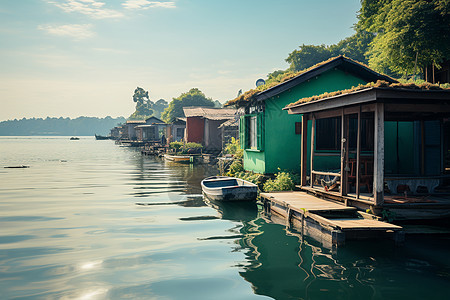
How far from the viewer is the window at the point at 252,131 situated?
1756 cm

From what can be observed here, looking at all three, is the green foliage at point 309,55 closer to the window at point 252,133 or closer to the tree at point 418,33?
the tree at point 418,33

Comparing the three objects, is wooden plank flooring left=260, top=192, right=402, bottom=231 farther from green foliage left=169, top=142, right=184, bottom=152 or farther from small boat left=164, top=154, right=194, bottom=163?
green foliage left=169, top=142, right=184, bottom=152

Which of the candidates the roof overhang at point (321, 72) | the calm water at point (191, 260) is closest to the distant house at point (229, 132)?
the roof overhang at point (321, 72)

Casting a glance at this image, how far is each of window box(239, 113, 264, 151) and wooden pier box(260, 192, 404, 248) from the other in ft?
13.1

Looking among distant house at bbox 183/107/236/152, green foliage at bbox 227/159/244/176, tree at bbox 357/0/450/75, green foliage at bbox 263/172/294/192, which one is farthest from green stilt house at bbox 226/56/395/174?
distant house at bbox 183/107/236/152

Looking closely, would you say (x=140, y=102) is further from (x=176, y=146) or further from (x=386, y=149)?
(x=386, y=149)

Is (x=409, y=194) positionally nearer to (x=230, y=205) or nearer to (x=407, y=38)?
(x=230, y=205)

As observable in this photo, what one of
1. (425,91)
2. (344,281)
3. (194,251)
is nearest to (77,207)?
(194,251)

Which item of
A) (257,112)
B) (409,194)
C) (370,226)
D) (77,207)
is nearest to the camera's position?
(370,226)

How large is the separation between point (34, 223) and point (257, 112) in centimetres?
1070

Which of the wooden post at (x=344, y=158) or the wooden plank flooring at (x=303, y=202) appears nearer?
the wooden plank flooring at (x=303, y=202)

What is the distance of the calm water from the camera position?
6992 mm

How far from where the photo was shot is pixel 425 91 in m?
9.67

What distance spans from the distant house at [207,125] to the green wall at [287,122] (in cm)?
2399
